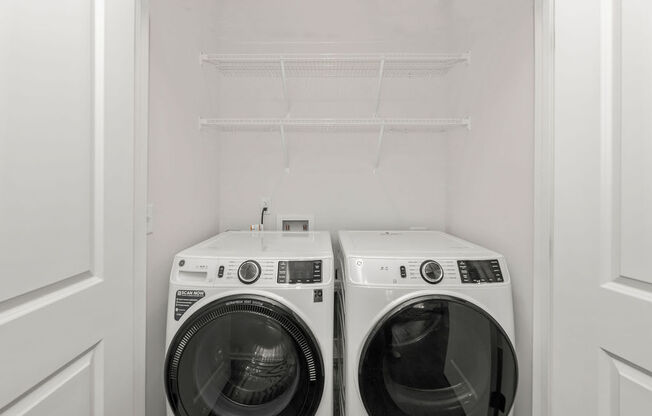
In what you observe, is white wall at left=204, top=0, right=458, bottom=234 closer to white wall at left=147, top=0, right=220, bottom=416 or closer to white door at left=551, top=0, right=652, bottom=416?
white wall at left=147, top=0, right=220, bottom=416

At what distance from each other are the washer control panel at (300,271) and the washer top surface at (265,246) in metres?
0.04

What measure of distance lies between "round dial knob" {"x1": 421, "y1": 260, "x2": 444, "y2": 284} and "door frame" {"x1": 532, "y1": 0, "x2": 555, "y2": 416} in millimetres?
357

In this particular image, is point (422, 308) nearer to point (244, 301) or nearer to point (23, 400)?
point (244, 301)

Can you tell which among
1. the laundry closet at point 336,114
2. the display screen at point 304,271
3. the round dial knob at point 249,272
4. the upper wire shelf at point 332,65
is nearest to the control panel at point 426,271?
the display screen at point 304,271

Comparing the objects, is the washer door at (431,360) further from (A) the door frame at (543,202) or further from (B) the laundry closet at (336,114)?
(B) the laundry closet at (336,114)

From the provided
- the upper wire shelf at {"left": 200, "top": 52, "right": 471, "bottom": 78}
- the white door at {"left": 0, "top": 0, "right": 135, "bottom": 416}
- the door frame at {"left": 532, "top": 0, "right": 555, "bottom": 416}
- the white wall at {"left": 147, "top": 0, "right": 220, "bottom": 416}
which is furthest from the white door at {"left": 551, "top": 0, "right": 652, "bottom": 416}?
the white wall at {"left": 147, "top": 0, "right": 220, "bottom": 416}

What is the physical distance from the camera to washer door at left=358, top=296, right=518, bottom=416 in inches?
46.6

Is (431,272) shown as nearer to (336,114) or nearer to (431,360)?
(431,360)

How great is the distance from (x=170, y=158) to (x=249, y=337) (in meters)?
0.92

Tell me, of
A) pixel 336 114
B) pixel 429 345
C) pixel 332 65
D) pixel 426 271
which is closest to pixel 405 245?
pixel 426 271

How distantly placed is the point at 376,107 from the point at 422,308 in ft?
4.35

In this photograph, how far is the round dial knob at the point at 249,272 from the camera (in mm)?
1231

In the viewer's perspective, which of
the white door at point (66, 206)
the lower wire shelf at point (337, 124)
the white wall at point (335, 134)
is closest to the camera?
the white door at point (66, 206)

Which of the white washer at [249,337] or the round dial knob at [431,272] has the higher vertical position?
the round dial knob at [431,272]
